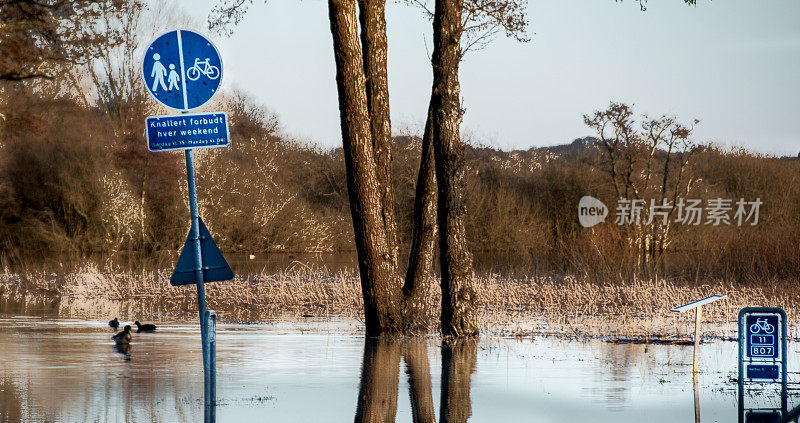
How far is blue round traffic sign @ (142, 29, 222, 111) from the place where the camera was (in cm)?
955

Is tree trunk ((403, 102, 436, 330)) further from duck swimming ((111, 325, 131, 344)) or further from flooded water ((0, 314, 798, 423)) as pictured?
duck swimming ((111, 325, 131, 344))

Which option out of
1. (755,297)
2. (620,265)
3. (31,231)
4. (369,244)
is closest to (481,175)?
(31,231)

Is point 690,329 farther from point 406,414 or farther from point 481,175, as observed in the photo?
point 481,175

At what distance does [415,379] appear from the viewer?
10.8m

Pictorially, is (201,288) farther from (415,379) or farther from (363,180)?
(363,180)

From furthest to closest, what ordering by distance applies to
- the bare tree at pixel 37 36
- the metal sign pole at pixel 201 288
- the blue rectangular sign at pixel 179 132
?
the bare tree at pixel 37 36
the blue rectangular sign at pixel 179 132
the metal sign pole at pixel 201 288

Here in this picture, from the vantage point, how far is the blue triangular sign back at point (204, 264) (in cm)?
968

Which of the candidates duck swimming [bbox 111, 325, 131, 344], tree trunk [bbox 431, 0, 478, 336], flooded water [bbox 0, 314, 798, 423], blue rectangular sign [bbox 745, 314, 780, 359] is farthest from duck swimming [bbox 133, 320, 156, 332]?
blue rectangular sign [bbox 745, 314, 780, 359]

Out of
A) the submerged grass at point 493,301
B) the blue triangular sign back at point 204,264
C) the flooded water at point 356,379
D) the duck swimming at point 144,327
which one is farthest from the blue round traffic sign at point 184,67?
the submerged grass at point 493,301

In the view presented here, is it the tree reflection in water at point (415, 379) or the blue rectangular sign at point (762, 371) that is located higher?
the blue rectangular sign at point (762, 371)

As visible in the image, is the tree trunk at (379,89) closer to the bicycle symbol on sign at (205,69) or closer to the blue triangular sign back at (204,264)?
the blue triangular sign back at (204,264)

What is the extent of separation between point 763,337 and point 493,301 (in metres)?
13.4

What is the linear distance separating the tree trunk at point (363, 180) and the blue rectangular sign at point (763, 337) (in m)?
7.06

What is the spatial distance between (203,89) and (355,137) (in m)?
5.94
